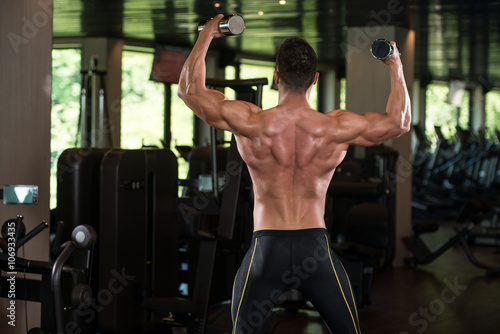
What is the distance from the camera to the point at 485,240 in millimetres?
8969

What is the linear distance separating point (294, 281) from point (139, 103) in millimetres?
8620

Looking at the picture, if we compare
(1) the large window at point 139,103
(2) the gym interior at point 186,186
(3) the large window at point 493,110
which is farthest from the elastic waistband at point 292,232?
(3) the large window at point 493,110

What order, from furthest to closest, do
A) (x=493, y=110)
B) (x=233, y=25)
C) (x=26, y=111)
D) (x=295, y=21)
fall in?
(x=493, y=110) < (x=295, y=21) < (x=26, y=111) < (x=233, y=25)

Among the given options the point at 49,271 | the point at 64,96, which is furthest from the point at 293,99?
the point at 64,96

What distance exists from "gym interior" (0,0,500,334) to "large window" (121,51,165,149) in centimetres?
3

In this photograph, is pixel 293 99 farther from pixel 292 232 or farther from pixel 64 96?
pixel 64 96

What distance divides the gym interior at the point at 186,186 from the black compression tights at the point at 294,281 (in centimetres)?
8

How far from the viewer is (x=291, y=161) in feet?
8.20

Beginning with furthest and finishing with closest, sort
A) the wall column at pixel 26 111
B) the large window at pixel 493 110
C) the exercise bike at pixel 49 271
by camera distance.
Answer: the large window at pixel 493 110 → the wall column at pixel 26 111 → the exercise bike at pixel 49 271

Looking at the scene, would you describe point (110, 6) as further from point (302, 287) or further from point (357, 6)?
point (302, 287)

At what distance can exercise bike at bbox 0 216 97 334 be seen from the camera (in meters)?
2.72


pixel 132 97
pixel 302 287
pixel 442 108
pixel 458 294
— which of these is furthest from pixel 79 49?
pixel 442 108

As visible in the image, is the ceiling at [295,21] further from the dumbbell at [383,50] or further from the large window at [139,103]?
the dumbbell at [383,50]

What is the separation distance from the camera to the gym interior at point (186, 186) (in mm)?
3770
